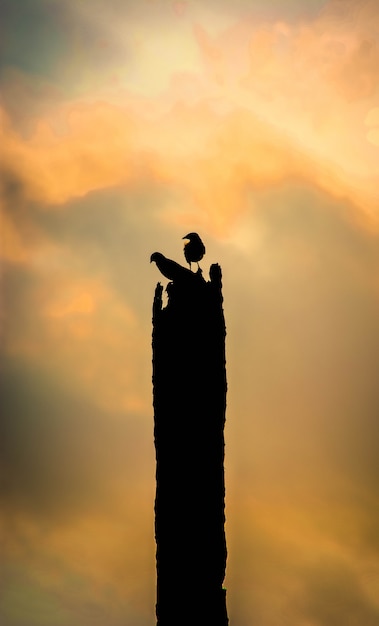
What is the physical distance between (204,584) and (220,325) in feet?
17.1

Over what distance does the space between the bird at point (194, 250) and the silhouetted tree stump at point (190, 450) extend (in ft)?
3.23

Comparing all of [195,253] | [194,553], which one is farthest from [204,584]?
[195,253]

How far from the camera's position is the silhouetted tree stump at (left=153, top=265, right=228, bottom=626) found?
15039mm

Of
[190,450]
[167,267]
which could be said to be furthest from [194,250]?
[190,450]

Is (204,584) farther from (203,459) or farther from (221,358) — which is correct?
(221,358)

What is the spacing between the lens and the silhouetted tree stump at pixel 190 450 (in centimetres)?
1504

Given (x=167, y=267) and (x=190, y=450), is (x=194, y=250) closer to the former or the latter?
(x=167, y=267)

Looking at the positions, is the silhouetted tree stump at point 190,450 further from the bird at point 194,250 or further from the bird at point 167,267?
the bird at point 194,250

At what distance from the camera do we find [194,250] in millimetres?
18359

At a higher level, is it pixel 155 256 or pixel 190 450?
pixel 155 256

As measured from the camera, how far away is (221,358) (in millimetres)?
16516

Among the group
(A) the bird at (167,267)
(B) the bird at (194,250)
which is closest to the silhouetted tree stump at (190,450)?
(A) the bird at (167,267)

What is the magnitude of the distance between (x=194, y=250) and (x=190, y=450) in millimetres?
4893

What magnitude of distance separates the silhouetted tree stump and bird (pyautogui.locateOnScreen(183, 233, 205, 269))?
38.8 inches
